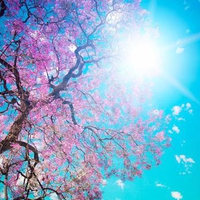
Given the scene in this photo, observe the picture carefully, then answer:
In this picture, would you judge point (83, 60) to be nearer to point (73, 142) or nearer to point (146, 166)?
point (73, 142)

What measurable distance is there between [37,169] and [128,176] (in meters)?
4.95

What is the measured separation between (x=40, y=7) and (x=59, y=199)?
676 centimetres

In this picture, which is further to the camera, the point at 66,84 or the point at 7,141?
the point at 66,84

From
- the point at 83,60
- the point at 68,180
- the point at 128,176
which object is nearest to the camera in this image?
the point at 68,180

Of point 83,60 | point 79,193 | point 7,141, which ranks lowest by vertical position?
point 79,193

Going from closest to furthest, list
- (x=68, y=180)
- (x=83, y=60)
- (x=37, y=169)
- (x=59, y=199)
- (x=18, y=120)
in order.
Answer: (x=37, y=169), (x=59, y=199), (x=68, y=180), (x=18, y=120), (x=83, y=60)

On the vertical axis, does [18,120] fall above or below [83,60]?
below

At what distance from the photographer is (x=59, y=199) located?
4.80 m

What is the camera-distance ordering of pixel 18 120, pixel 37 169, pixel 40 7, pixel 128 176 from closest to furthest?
1. pixel 37 169
2. pixel 18 120
3. pixel 40 7
4. pixel 128 176

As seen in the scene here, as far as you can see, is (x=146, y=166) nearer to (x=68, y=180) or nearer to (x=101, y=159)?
(x=101, y=159)

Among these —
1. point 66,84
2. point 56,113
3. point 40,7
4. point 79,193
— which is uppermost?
point 40,7

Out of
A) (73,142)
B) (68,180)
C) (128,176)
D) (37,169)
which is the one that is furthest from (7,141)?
(128,176)

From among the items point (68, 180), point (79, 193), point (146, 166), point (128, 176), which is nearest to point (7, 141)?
point (68, 180)

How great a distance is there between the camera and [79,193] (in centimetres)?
529
